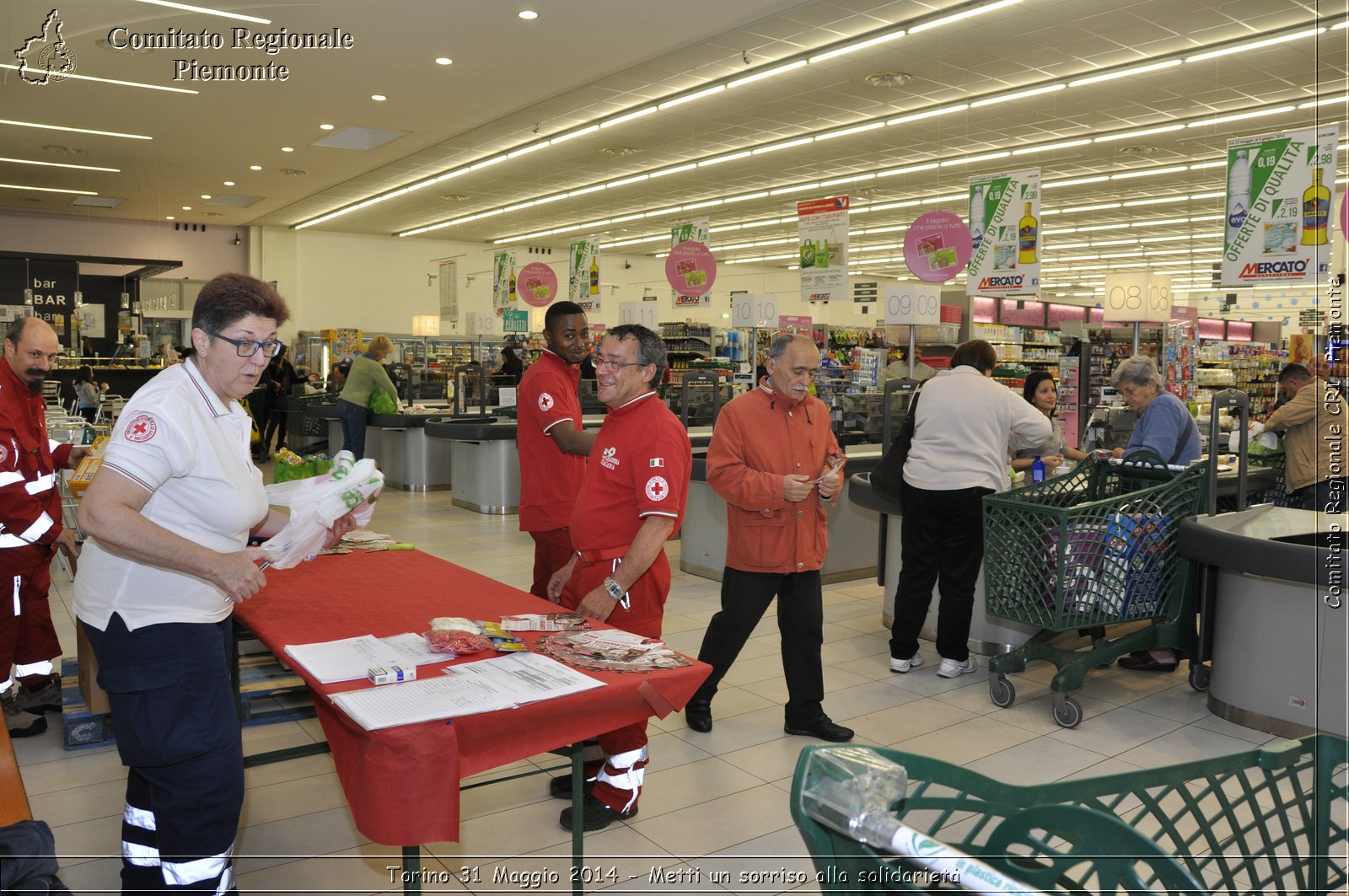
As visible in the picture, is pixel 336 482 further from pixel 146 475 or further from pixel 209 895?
pixel 209 895

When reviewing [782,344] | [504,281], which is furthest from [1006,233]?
[504,281]

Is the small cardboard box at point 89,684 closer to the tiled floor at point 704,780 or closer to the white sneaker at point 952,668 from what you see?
the tiled floor at point 704,780

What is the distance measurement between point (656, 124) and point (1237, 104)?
6468 millimetres

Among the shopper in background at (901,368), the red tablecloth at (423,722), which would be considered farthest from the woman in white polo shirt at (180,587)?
the shopper in background at (901,368)

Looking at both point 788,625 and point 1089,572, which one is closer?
point 788,625

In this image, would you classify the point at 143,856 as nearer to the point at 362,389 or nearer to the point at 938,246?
the point at 938,246

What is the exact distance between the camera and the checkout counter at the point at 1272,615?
378 centimetres

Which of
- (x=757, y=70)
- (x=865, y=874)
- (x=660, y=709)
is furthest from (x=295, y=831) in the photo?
(x=757, y=70)

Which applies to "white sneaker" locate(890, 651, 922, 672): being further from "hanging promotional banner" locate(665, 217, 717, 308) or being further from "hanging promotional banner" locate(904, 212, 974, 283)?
"hanging promotional banner" locate(665, 217, 717, 308)

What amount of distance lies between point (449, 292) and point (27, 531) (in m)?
14.7

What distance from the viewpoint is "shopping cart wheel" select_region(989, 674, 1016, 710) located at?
174 inches

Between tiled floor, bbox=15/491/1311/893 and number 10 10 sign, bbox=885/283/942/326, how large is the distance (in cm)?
357

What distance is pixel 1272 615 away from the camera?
399cm

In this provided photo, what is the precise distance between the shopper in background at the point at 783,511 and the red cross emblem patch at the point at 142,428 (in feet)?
7.17
